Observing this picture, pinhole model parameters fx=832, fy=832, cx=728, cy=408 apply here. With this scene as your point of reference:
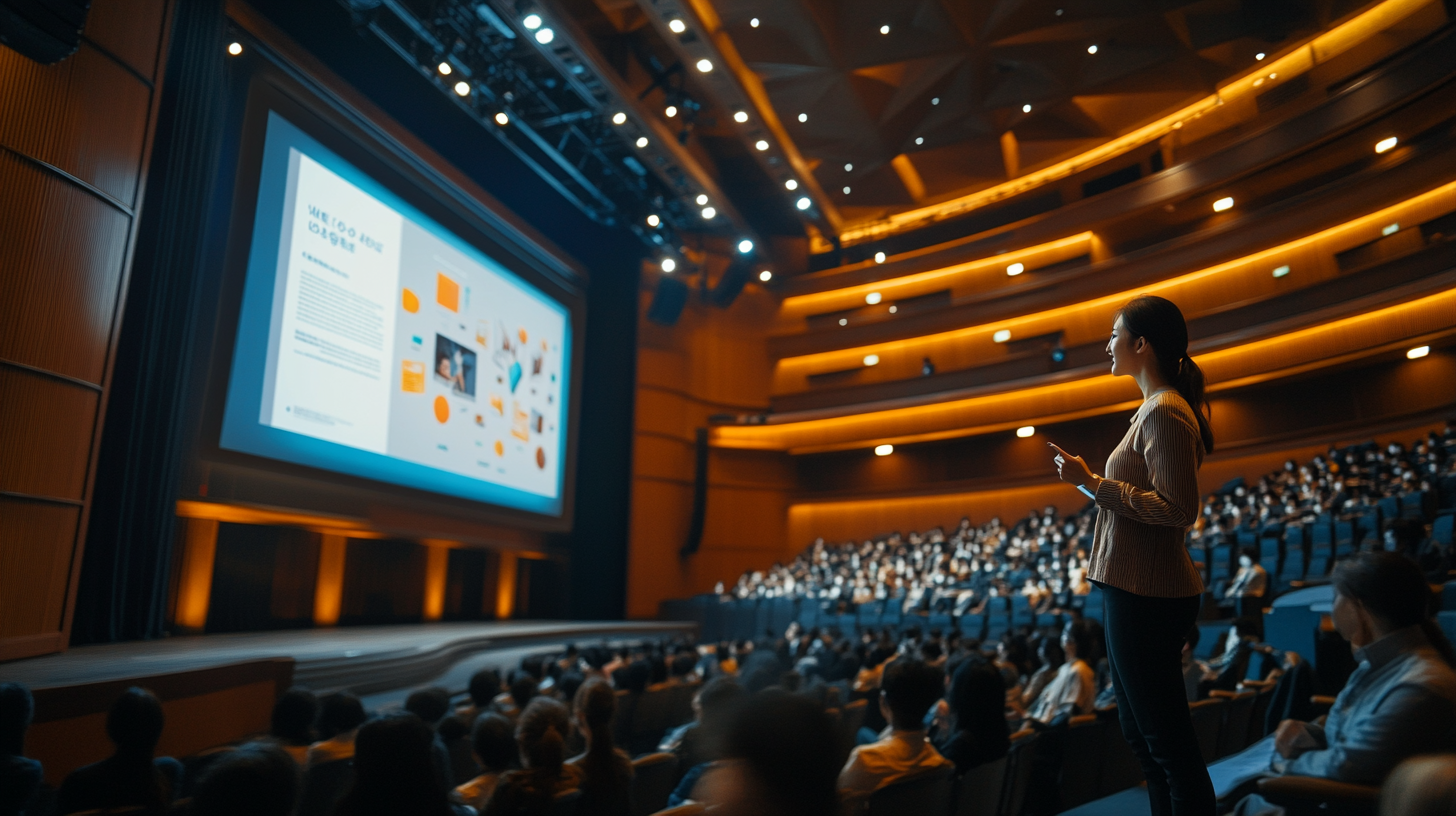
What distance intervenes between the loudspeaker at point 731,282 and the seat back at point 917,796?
14.6 metres

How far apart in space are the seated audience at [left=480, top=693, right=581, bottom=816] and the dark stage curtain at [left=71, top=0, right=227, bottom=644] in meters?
6.18

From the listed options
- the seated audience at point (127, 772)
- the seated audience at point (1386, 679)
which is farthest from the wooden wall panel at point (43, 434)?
the seated audience at point (1386, 679)

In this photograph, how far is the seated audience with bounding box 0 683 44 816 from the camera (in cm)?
211

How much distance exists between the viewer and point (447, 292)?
10.6 meters

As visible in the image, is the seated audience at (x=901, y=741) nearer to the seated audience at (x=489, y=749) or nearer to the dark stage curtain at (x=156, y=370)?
the seated audience at (x=489, y=749)

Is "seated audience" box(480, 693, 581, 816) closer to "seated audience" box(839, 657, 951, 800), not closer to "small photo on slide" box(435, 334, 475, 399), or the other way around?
"seated audience" box(839, 657, 951, 800)

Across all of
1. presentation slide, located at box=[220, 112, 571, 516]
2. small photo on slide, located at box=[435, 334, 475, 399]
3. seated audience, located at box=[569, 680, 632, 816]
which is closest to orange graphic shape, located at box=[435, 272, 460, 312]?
presentation slide, located at box=[220, 112, 571, 516]

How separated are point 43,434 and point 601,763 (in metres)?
5.03

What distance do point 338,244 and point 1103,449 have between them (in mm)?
12957

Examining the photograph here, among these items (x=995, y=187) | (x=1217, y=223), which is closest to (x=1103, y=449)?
(x=1217, y=223)

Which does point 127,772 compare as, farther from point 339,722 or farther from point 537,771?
point 537,771

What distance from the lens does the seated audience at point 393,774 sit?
→ 148 centimetres

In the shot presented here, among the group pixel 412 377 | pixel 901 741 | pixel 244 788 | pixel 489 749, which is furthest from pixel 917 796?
pixel 412 377

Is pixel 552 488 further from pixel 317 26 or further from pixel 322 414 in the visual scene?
pixel 317 26
